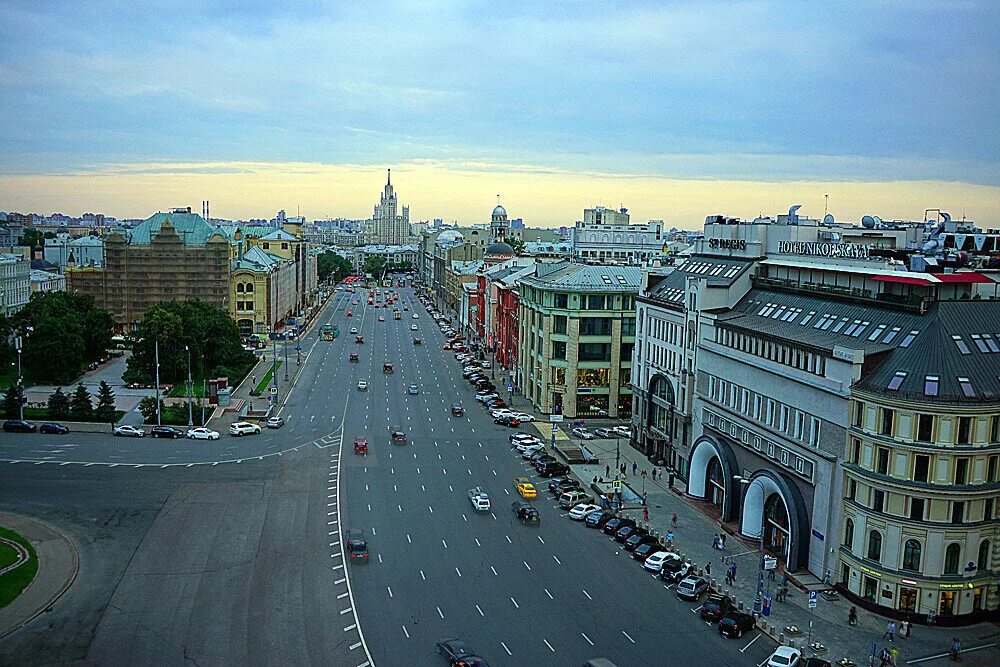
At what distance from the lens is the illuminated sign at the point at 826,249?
224 feet

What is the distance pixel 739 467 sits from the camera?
63.6 metres

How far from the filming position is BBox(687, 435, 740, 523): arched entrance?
2500 inches

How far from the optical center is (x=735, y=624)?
4575 centimetres

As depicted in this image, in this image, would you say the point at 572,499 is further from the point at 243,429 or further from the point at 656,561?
the point at 243,429

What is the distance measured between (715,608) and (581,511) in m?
18.0

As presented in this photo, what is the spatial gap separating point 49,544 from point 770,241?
193 ft

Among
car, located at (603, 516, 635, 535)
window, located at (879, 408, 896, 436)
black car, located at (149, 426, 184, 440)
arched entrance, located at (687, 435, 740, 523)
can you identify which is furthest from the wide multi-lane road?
window, located at (879, 408, 896, 436)

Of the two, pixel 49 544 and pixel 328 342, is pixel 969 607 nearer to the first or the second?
pixel 49 544

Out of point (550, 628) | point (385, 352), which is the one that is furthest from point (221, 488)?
point (385, 352)

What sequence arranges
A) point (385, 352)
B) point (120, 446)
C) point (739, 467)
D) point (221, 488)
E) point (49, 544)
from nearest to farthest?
point (49, 544) < point (739, 467) < point (221, 488) < point (120, 446) < point (385, 352)

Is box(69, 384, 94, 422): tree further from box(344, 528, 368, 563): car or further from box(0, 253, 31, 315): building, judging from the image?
box(0, 253, 31, 315): building

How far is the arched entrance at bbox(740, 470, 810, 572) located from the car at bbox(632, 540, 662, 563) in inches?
272

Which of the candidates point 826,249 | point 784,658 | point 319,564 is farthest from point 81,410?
point 784,658

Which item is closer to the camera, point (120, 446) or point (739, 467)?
point (739, 467)
